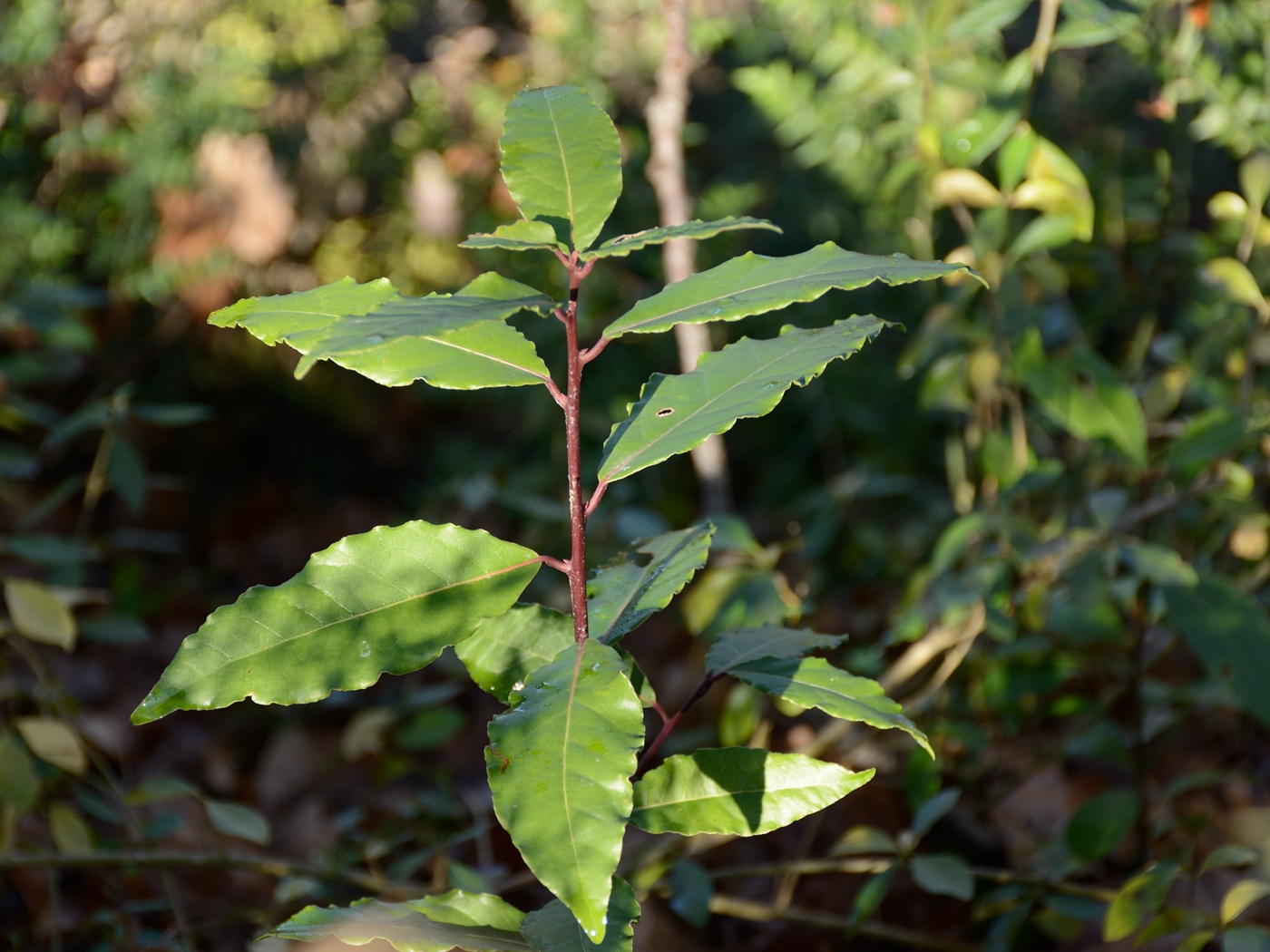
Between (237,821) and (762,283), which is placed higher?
(762,283)

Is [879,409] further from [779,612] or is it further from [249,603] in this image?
[249,603]

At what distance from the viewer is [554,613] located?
68cm

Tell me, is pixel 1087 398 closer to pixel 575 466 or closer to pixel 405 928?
pixel 575 466

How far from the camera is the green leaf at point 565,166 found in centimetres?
59

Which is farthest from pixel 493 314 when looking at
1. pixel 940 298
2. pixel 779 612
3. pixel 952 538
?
pixel 940 298

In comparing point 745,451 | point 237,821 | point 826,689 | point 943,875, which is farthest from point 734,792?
point 745,451

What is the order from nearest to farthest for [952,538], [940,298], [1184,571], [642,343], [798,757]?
[798,757]
[1184,571]
[952,538]
[940,298]
[642,343]

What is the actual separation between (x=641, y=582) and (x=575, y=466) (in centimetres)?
11

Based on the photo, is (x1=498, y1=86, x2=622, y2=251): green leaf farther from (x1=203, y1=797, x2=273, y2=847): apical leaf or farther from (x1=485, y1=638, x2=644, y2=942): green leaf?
(x1=203, y1=797, x2=273, y2=847): apical leaf

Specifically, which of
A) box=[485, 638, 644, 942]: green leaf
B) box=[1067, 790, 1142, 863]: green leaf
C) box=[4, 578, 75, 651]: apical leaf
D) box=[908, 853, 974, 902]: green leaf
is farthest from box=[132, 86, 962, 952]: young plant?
box=[4, 578, 75, 651]: apical leaf

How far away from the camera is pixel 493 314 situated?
1.69ft

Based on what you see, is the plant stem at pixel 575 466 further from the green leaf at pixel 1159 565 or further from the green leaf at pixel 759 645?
the green leaf at pixel 1159 565

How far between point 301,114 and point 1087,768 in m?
1.90

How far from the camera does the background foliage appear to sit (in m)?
1.10
